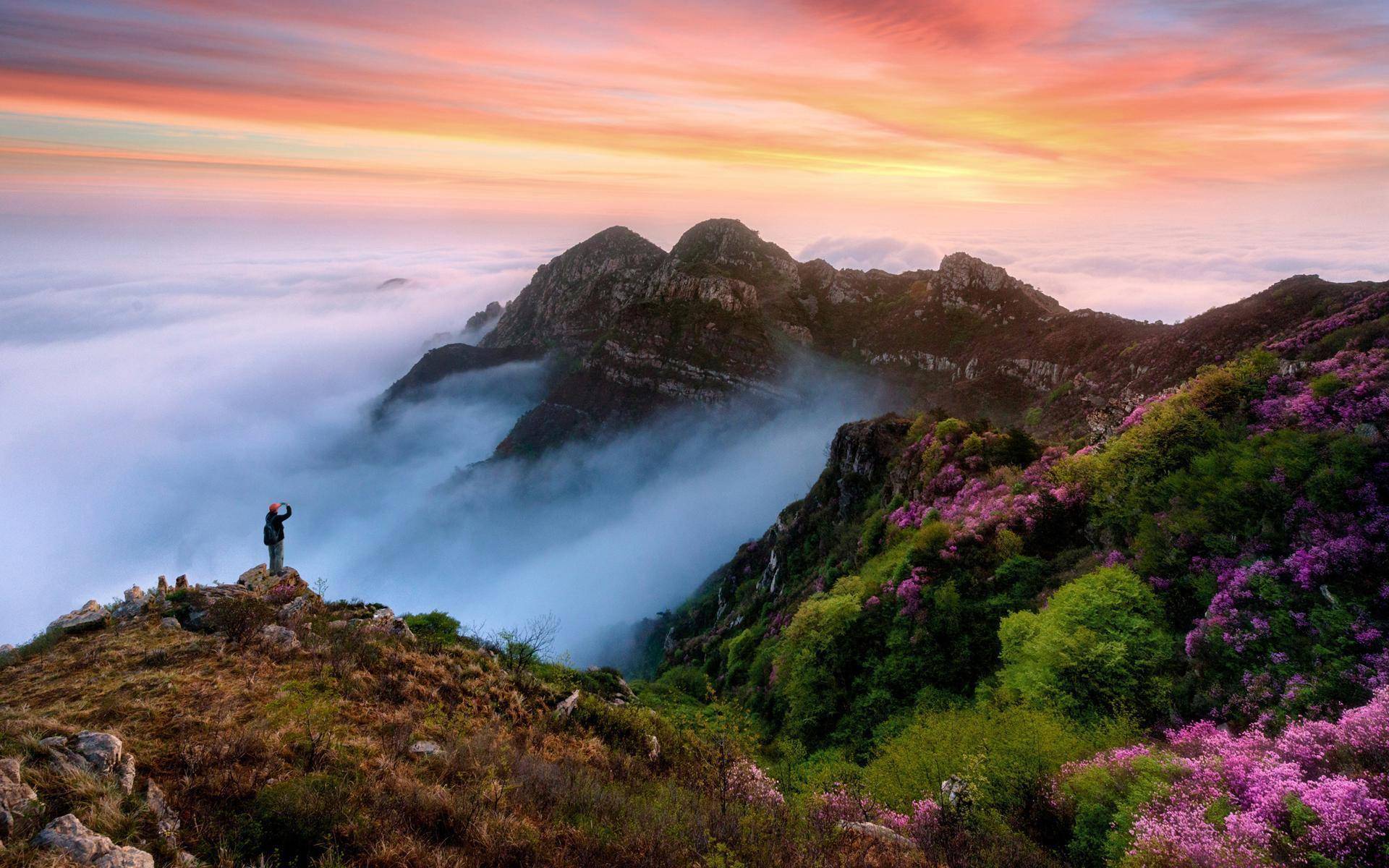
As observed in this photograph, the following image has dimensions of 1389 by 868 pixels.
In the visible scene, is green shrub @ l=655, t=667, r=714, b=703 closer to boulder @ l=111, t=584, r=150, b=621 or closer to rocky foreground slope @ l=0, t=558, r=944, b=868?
rocky foreground slope @ l=0, t=558, r=944, b=868

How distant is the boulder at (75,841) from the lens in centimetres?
617

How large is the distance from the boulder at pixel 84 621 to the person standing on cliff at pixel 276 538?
189 inches

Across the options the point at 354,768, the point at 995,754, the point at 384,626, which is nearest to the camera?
the point at 354,768

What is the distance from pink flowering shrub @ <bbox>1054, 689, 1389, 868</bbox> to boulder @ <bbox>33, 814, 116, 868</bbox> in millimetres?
14620

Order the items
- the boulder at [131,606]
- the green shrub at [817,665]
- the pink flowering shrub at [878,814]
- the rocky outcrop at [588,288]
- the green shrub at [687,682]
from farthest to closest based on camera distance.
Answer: the rocky outcrop at [588,288] → the green shrub at [687,682] → the green shrub at [817,665] → the boulder at [131,606] → the pink flowering shrub at [878,814]

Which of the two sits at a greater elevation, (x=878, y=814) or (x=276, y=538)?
(x=276, y=538)

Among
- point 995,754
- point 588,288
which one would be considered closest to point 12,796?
point 995,754

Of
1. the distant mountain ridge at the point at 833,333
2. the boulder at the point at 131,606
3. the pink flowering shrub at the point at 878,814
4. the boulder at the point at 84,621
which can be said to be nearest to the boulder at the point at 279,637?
the boulder at the point at 131,606

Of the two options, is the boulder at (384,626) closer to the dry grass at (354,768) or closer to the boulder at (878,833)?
the dry grass at (354,768)

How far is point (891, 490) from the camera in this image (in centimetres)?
4109

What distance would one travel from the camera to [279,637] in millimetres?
15242

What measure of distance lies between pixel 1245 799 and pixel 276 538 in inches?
1136

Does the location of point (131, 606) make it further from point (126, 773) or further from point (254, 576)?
point (126, 773)

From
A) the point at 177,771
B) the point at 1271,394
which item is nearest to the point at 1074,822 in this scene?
the point at 177,771
